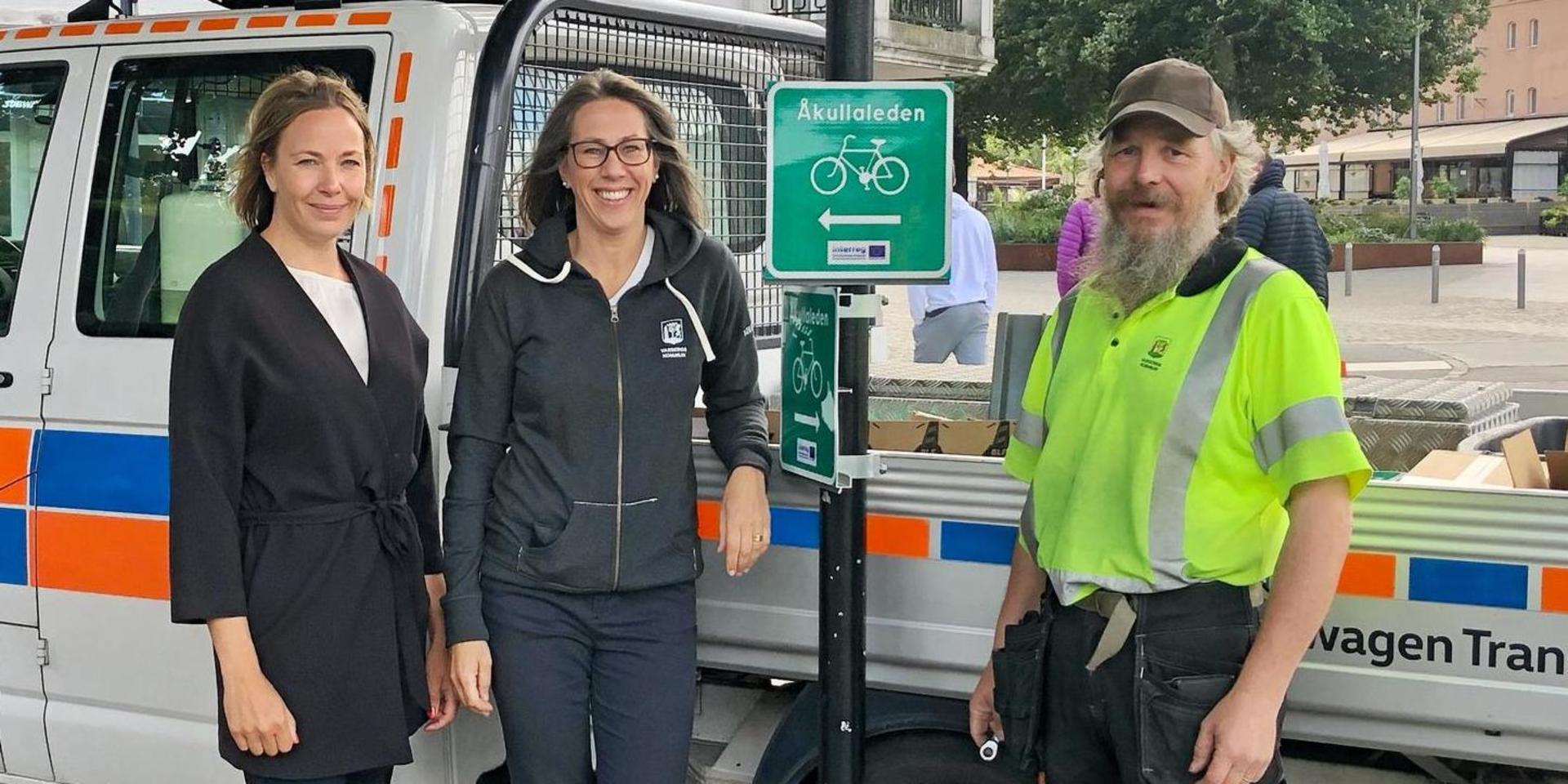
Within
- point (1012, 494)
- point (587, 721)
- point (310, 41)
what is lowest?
point (587, 721)

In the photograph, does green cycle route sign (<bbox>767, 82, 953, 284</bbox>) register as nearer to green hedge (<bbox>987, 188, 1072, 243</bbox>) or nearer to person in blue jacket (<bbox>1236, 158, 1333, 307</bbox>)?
person in blue jacket (<bbox>1236, 158, 1333, 307</bbox>)

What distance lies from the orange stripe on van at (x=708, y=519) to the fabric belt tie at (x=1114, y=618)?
33.8 inches

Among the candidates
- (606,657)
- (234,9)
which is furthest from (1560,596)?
(234,9)

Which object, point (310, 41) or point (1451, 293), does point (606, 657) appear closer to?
point (310, 41)

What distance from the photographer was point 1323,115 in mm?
A: 28969

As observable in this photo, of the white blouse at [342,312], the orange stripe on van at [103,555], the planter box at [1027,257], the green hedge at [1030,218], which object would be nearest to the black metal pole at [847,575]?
the white blouse at [342,312]

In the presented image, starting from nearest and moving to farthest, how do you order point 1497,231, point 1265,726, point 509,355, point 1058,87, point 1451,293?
point 1265,726
point 509,355
point 1451,293
point 1058,87
point 1497,231

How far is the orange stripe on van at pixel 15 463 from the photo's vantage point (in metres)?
3.39

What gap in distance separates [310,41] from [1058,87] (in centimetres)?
2675

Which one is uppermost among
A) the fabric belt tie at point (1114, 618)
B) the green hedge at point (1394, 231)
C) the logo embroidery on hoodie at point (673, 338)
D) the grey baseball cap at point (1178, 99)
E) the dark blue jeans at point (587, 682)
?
the green hedge at point (1394, 231)

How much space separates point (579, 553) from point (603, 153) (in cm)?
66

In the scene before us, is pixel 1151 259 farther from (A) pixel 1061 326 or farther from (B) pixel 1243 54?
(B) pixel 1243 54

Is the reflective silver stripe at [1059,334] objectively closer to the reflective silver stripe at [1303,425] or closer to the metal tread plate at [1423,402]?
the reflective silver stripe at [1303,425]

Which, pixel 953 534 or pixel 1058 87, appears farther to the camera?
pixel 1058 87
